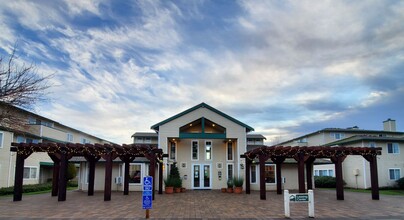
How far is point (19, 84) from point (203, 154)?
58.4 ft

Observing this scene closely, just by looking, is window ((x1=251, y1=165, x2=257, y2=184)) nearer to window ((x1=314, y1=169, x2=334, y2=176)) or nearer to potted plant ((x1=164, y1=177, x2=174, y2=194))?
potted plant ((x1=164, y1=177, x2=174, y2=194))

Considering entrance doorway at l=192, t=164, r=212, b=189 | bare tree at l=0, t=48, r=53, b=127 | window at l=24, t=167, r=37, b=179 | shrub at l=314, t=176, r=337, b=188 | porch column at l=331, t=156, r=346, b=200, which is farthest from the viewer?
shrub at l=314, t=176, r=337, b=188

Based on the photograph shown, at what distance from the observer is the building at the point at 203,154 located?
966 inches

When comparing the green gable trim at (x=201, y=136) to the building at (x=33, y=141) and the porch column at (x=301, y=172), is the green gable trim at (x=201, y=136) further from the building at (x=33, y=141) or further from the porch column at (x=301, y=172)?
the building at (x=33, y=141)

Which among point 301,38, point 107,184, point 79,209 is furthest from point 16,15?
point 301,38

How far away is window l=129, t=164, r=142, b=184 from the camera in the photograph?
24.4 m

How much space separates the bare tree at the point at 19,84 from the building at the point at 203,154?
48.0 feet

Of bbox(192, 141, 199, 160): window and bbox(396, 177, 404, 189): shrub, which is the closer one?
bbox(192, 141, 199, 160): window

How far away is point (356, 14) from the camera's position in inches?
565

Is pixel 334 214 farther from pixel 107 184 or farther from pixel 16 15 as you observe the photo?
pixel 16 15

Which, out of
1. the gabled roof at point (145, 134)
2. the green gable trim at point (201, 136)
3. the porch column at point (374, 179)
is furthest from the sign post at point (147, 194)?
the gabled roof at point (145, 134)

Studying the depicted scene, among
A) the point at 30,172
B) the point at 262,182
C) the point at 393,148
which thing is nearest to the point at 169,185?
the point at 262,182

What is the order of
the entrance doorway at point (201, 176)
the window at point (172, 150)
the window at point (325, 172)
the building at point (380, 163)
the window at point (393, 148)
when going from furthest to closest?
the window at point (325, 172), the window at point (393, 148), the building at point (380, 163), the window at point (172, 150), the entrance doorway at point (201, 176)

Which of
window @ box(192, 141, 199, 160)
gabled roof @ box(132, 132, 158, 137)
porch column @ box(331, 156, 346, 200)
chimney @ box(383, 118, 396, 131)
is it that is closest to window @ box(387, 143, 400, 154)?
chimney @ box(383, 118, 396, 131)
